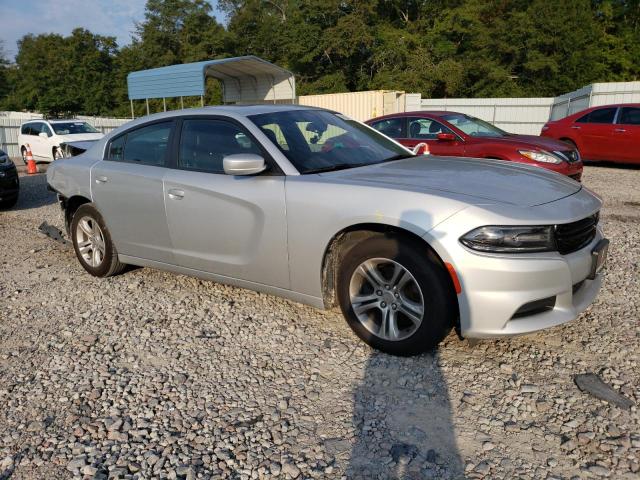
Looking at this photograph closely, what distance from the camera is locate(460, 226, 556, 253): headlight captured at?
2.89 metres

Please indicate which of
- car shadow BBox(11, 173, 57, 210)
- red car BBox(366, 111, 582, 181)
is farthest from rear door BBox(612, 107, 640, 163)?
car shadow BBox(11, 173, 57, 210)


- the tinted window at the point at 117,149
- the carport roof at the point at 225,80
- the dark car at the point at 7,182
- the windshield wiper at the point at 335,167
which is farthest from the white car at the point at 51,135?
the windshield wiper at the point at 335,167

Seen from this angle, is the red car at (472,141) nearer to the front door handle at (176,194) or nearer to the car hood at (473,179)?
the car hood at (473,179)

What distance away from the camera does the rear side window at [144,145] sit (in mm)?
4418

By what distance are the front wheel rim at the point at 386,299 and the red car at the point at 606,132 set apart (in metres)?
11.2

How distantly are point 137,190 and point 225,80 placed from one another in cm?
2224

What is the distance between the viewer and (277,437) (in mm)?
2631

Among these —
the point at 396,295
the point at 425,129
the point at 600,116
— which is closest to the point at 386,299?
the point at 396,295

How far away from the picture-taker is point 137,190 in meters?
4.41

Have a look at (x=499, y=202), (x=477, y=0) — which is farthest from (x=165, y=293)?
(x=477, y=0)

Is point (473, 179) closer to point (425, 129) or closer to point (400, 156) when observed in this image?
point (400, 156)

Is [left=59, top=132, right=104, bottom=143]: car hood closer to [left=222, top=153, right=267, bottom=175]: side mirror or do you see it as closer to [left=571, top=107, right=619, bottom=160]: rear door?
[left=571, top=107, right=619, bottom=160]: rear door

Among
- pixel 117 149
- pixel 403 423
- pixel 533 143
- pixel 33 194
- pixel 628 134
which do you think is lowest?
pixel 403 423

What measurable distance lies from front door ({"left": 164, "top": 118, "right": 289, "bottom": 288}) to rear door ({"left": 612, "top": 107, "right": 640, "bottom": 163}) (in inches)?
443
